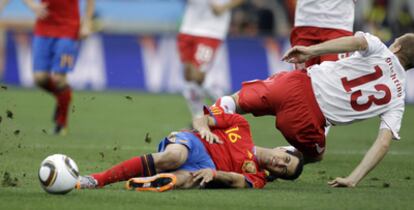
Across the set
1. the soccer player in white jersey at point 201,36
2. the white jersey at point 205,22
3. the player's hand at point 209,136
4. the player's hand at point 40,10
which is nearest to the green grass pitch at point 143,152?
the player's hand at point 209,136

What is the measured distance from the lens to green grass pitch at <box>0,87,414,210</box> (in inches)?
285

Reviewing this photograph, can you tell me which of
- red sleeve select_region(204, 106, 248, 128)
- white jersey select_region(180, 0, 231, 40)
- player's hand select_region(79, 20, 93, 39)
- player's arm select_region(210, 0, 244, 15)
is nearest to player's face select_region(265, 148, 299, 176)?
red sleeve select_region(204, 106, 248, 128)

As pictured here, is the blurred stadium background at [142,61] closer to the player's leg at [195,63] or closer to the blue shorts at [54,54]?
the player's leg at [195,63]

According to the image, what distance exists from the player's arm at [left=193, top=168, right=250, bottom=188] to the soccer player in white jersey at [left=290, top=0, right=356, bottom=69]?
3.27m

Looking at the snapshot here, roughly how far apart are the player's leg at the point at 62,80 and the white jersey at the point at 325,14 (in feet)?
13.6

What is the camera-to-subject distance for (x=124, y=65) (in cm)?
2234

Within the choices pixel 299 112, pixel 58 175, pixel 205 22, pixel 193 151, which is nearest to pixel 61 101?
pixel 205 22

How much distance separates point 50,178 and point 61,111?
6.53 m

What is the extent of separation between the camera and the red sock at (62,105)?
1374 centimetres

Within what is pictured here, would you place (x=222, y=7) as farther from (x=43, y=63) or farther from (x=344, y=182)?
(x=344, y=182)

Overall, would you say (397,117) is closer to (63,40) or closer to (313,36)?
(313,36)

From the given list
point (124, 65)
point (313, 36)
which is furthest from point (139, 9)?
point (313, 36)

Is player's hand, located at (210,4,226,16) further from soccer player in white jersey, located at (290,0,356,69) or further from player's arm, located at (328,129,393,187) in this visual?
player's arm, located at (328,129,393,187)

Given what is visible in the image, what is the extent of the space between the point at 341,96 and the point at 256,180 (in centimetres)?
127
